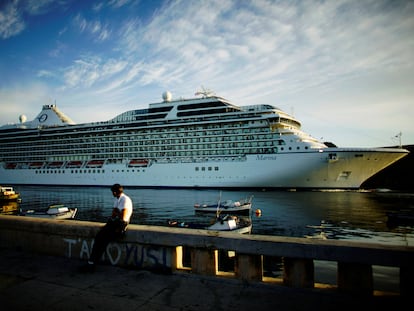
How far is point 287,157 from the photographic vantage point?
4584 cm

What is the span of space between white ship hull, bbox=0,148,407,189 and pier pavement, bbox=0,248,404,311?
141ft

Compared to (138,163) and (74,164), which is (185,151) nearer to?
(138,163)

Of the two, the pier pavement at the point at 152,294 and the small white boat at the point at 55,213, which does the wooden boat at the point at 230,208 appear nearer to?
the small white boat at the point at 55,213

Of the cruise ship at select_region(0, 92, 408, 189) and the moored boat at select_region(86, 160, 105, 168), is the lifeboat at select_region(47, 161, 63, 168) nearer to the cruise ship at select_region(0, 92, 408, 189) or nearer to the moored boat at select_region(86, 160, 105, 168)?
the cruise ship at select_region(0, 92, 408, 189)

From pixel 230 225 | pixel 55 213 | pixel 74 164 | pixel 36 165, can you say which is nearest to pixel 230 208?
pixel 230 225

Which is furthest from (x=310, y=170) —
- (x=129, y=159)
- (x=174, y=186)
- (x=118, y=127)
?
(x=118, y=127)

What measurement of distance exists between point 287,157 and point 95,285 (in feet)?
144

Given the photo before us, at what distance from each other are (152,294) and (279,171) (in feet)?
144

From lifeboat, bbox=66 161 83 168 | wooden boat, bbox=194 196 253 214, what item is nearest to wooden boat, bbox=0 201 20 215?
wooden boat, bbox=194 196 253 214

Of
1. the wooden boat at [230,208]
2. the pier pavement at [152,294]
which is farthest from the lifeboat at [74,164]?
the pier pavement at [152,294]

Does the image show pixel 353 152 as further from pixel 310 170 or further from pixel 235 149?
pixel 235 149

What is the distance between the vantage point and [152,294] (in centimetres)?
416

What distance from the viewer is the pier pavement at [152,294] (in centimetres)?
378

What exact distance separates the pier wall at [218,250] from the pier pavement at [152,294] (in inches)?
6.7
